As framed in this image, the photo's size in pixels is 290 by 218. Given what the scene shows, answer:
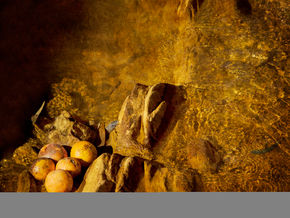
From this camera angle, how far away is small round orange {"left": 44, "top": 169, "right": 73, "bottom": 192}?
3352 millimetres

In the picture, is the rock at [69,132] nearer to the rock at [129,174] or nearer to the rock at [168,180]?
the rock at [129,174]

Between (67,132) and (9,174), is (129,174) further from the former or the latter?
(9,174)

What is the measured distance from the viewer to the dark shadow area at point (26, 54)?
4352mm

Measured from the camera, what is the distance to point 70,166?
3604mm

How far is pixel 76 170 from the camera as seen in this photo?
363 cm

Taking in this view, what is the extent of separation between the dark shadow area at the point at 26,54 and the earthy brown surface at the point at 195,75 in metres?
0.04

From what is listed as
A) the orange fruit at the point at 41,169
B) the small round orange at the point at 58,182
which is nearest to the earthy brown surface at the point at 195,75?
the orange fruit at the point at 41,169

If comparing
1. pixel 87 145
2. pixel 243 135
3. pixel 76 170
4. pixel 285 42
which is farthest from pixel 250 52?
pixel 76 170

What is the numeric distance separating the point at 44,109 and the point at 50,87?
0.46 metres

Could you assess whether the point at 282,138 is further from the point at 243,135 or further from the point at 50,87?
the point at 50,87

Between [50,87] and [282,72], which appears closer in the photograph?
[282,72]

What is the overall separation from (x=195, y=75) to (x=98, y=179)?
219cm

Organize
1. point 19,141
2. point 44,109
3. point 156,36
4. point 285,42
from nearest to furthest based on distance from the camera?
point 285,42
point 19,141
point 44,109
point 156,36

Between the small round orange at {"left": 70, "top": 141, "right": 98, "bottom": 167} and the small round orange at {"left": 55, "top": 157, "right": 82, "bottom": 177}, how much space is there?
0.17 meters
